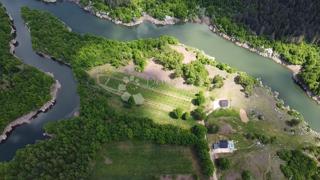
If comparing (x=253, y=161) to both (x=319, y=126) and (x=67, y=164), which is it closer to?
(x=319, y=126)

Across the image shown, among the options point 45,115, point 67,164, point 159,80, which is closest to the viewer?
point 67,164

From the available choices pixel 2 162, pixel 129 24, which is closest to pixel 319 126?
pixel 129 24

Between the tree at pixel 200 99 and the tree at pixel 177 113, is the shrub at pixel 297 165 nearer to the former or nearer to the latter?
the tree at pixel 200 99

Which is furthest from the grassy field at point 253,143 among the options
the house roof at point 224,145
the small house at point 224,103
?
the house roof at point 224,145

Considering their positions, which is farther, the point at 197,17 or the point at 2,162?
the point at 197,17

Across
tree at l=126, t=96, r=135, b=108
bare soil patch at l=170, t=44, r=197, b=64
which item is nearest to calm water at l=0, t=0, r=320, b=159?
bare soil patch at l=170, t=44, r=197, b=64

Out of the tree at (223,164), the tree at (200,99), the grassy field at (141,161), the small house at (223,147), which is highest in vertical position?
the tree at (200,99)

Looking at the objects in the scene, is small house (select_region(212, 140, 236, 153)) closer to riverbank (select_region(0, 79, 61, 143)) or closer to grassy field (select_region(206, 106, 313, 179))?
grassy field (select_region(206, 106, 313, 179))
